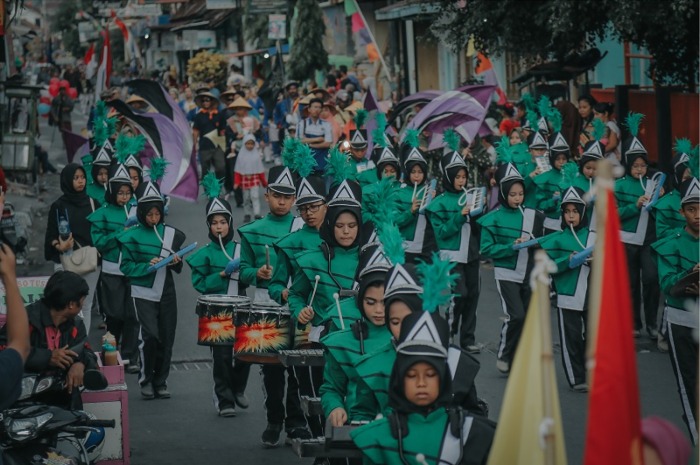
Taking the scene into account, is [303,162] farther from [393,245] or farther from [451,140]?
[451,140]

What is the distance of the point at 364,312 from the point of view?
827 cm

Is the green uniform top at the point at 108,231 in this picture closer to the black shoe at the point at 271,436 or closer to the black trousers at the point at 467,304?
the black shoe at the point at 271,436

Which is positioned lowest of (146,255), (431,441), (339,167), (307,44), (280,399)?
(280,399)

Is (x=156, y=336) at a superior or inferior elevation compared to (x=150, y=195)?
inferior

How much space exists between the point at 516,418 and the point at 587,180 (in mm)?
10092

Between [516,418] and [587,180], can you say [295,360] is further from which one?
[587,180]

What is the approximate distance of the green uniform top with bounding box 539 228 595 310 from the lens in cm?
1229

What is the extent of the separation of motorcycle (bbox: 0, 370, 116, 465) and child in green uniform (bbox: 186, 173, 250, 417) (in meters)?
3.38

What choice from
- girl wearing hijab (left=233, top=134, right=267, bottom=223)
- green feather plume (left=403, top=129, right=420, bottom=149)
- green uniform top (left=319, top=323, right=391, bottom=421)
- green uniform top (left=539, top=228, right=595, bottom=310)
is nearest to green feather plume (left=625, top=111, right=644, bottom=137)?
green feather plume (left=403, top=129, right=420, bottom=149)

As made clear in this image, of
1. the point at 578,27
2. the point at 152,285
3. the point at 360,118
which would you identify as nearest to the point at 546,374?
the point at 152,285

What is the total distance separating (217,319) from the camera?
1117 centimetres

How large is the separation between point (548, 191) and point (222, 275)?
222 inches

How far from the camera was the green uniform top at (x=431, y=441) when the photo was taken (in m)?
6.67

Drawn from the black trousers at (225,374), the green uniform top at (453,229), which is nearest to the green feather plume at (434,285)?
the black trousers at (225,374)
